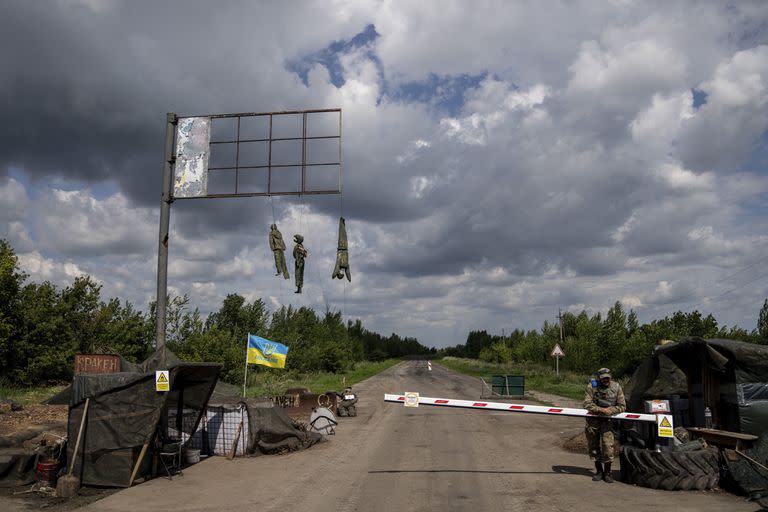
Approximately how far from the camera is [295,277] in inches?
643

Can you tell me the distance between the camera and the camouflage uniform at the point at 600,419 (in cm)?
1061

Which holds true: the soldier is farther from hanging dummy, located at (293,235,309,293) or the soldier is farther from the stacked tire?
hanging dummy, located at (293,235,309,293)

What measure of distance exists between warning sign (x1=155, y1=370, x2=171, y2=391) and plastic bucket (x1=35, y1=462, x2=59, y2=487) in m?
2.13

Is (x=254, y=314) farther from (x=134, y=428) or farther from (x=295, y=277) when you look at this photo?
(x=134, y=428)

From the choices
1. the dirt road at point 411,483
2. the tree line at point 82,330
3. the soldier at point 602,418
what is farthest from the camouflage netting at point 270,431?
the tree line at point 82,330

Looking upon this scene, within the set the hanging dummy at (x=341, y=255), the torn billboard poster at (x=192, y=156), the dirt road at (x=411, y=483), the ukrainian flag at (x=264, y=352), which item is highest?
the torn billboard poster at (x=192, y=156)

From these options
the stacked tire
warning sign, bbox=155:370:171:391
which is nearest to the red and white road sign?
the stacked tire

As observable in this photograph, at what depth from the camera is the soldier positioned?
1053 centimetres

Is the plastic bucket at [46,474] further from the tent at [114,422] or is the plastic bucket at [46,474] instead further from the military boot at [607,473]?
the military boot at [607,473]

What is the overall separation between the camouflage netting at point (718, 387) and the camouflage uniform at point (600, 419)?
6.16 feet

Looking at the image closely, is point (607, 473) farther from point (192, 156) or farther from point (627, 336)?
point (627, 336)

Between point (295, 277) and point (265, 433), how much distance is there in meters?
4.13

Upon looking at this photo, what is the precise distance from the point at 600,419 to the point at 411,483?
3.46 meters

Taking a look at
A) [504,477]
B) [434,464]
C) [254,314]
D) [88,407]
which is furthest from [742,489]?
[254,314]
